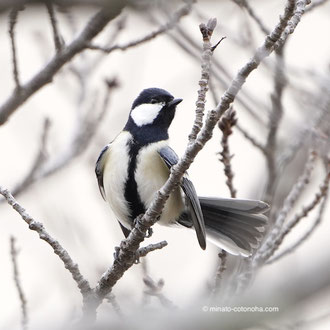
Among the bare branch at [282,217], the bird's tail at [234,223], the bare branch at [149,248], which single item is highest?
the bird's tail at [234,223]

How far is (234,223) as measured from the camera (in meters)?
3.55

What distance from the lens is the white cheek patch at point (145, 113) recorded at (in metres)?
3.68

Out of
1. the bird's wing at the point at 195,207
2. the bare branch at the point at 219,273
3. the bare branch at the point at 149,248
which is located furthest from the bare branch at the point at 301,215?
the bare branch at the point at 149,248

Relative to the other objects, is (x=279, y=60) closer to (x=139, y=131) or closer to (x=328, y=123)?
(x=328, y=123)

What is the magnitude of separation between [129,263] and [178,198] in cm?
79

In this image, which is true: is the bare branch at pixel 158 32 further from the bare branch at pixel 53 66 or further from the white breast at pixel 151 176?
A: the white breast at pixel 151 176

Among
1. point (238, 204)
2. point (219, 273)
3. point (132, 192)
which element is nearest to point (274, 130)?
point (238, 204)

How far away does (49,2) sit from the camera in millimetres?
1644

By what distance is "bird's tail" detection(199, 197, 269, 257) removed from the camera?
336cm

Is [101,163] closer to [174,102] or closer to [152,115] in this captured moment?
[152,115]

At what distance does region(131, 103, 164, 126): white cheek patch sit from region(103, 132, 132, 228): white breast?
0.50ft

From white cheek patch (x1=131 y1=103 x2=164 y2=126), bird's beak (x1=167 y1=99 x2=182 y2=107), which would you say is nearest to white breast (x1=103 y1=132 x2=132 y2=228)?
white cheek patch (x1=131 y1=103 x2=164 y2=126)

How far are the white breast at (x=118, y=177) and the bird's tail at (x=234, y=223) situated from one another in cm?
46

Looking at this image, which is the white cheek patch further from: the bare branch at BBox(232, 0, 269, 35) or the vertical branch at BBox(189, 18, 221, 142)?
the vertical branch at BBox(189, 18, 221, 142)
